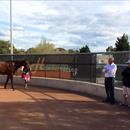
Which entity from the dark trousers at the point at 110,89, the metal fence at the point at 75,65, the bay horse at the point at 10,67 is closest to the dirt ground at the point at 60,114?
the dark trousers at the point at 110,89

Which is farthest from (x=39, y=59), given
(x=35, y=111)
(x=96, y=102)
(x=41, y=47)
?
(x=41, y=47)

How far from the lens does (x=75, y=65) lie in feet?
78.0

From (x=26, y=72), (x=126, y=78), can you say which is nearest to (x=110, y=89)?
(x=126, y=78)

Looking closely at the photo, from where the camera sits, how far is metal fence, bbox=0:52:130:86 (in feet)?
61.9

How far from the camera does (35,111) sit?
14.5 m

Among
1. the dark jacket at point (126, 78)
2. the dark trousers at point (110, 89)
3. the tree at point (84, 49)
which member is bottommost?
the dark trousers at point (110, 89)

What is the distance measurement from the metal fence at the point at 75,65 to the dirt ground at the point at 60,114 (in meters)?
1.92

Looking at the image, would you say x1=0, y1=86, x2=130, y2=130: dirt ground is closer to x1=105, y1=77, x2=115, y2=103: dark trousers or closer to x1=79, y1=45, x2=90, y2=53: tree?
x1=105, y1=77, x2=115, y2=103: dark trousers

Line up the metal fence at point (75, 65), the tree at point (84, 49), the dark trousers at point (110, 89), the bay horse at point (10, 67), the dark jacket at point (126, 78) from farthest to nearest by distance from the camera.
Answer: the tree at point (84, 49) → the bay horse at point (10, 67) → the metal fence at point (75, 65) → the dark trousers at point (110, 89) → the dark jacket at point (126, 78)

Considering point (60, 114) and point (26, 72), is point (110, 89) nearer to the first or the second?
point (60, 114)

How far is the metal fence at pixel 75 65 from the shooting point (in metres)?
18.9

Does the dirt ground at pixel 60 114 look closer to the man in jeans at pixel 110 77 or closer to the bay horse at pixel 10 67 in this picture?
the man in jeans at pixel 110 77

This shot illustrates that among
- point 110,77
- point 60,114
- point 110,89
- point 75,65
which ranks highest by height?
point 75,65

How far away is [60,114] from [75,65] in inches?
393
